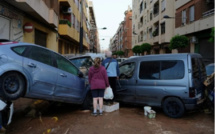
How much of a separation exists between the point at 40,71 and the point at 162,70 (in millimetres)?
3355

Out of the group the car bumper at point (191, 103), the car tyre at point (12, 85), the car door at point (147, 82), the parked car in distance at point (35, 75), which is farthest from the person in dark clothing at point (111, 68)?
the car tyre at point (12, 85)

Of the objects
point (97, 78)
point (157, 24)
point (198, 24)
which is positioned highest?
point (157, 24)

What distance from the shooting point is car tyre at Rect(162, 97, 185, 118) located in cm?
525

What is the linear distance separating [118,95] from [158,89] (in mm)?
1544

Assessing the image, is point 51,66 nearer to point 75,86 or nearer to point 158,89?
point 75,86

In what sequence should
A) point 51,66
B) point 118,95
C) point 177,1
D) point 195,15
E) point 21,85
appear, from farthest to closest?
1. point 177,1
2. point 195,15
3. point 118,95
4. point 51,66
5. point 21,85

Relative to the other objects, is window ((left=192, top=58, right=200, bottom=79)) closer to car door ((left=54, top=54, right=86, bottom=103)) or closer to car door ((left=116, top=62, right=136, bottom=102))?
car door ((left=116, top=62, right=136, bottom=102))

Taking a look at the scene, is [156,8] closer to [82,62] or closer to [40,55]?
[82,62]

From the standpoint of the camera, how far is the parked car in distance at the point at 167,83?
203 inches

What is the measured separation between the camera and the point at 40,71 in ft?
14.6

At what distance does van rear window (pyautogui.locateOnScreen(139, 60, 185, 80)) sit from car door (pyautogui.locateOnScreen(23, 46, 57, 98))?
2734 millimetres

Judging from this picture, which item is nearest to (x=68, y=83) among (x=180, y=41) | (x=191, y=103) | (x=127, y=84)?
(x=127, y=84)

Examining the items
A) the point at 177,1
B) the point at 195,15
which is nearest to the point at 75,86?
the point at 195,15

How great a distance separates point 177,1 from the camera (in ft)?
75.0
